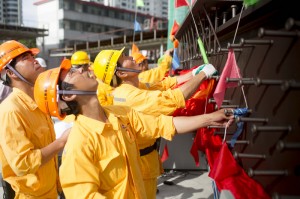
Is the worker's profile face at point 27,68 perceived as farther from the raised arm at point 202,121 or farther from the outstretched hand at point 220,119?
the outstretched hand at point 220,119

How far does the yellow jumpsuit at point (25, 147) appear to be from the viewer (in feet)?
7.57

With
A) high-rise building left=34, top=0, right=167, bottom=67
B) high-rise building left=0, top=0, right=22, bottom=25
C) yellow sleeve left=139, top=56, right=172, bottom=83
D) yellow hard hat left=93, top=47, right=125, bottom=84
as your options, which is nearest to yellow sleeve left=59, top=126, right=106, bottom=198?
yellow hard hat left=93, top=47, right=125, bottom=84

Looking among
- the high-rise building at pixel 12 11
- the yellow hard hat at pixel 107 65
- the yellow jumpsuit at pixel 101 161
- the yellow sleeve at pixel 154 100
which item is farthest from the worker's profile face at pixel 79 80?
the high-rise building at pixel 12 11

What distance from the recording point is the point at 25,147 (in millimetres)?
2338

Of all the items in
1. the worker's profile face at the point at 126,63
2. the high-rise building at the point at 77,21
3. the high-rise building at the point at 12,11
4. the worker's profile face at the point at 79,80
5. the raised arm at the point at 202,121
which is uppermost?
the high-rise building at the point at 12,11

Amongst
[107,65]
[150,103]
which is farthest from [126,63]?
[150,103]

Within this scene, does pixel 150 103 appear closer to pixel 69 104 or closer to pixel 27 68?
pixel 69 104

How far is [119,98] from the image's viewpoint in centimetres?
318

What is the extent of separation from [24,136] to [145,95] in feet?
3.78

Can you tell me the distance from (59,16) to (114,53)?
47.7 meters

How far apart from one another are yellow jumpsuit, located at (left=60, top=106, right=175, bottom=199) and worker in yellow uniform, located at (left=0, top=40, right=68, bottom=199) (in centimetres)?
55

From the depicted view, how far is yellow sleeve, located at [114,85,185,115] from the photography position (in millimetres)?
2793

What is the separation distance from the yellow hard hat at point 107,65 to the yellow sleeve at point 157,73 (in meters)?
2.64

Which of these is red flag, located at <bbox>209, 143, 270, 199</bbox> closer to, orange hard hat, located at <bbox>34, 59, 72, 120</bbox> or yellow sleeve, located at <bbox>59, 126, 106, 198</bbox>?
yellow sleeve, located at <bbox>59, 126, 106, 198</bbox>
